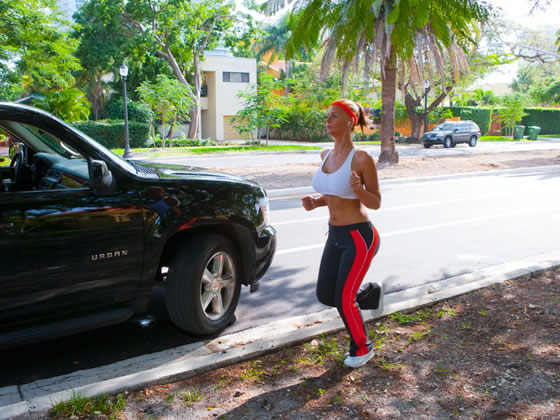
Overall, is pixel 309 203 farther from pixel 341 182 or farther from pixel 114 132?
pixel 114 132

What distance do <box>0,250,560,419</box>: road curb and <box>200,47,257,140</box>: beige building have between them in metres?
40.0

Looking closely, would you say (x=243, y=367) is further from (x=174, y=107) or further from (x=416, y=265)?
(x=174, y=107)

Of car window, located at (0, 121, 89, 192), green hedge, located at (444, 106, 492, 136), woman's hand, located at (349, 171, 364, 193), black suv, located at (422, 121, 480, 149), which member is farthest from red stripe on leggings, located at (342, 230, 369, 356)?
green hedge, located at (444, 106, 492, 136)

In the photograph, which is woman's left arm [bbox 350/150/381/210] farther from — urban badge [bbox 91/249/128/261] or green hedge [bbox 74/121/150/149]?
green hedge [bbox 74/121/150/149]

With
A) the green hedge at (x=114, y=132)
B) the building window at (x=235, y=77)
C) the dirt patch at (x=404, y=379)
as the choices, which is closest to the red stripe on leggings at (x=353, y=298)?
the dirt patch at (x=404, y=379)

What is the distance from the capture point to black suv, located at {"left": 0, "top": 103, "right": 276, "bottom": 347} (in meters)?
3.39

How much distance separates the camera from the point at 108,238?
3660mm

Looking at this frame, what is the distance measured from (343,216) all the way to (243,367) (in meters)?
1.25

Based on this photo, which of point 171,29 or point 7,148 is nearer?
point 7,148

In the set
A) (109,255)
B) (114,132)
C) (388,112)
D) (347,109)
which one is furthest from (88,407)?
(114,132)

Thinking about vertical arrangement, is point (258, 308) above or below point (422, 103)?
below

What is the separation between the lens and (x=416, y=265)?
6590 millimetres

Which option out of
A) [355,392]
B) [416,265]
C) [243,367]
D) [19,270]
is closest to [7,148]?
[19,270]

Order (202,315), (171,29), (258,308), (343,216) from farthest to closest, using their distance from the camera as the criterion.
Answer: (171,29)
(258,308)
(202,315)
(343,216)
